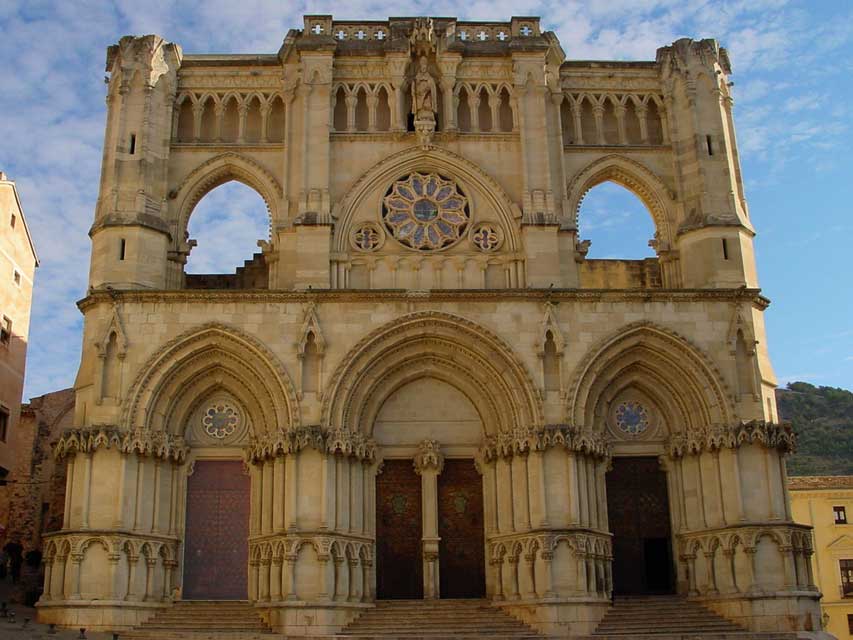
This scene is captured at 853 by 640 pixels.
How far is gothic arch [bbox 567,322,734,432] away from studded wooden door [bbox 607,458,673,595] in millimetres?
1297

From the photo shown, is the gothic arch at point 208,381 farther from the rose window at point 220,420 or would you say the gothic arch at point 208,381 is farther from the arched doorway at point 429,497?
the arched doorway at point 429,497

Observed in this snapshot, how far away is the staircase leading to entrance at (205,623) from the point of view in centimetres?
1980

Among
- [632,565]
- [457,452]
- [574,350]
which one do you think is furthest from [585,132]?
[632,565]

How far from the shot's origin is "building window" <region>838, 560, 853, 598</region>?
38.0 m

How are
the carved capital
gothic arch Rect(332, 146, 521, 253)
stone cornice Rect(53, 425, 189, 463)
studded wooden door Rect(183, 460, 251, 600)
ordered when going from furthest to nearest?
gothic arch Rect(332, 146, 521, 253), the carved capital, studded wooden door Rect(183, 460, 251, 600), stone cornice Rect(53, 425, 189, 463)

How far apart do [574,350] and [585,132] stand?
6.64 m

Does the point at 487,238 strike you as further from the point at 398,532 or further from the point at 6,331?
the point at 6,331

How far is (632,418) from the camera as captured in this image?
933 inches

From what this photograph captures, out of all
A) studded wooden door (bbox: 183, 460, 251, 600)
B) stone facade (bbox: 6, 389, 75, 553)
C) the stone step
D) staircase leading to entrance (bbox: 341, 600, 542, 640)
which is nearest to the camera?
staircase leading to entrance (bbox: 341, 600, 542, 640)

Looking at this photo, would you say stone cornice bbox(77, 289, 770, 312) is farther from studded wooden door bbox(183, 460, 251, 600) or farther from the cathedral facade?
studded wooden door bbox(183, 460, 251, 600)

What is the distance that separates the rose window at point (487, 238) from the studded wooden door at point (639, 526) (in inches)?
230

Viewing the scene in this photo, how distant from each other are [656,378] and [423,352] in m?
5.48

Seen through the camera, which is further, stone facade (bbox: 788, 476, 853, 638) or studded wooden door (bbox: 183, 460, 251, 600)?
stone facade (bbox: 788, 476, 853, 638)

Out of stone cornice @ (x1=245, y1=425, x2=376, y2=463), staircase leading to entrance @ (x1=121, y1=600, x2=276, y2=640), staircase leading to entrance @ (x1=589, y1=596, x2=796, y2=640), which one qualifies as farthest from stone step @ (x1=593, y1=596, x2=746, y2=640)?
staircase leading to entrance @ (x1=121, y1=600, x2=276, y2=640)
